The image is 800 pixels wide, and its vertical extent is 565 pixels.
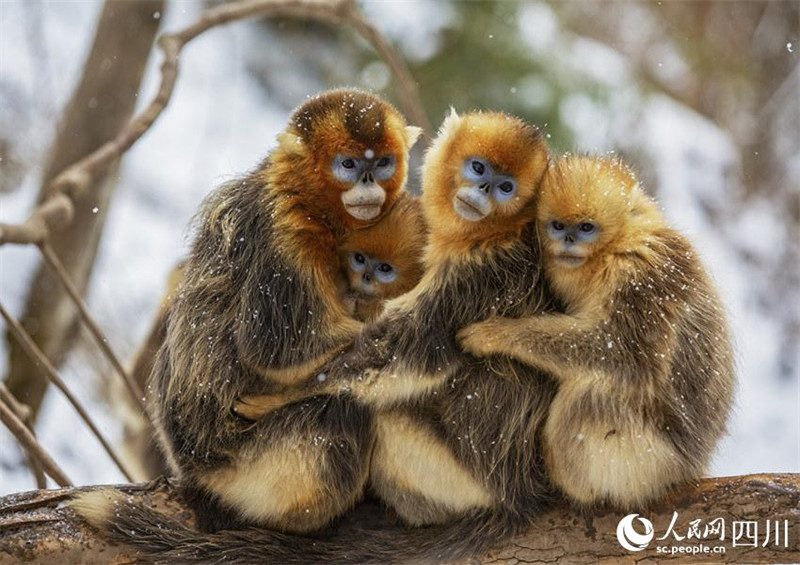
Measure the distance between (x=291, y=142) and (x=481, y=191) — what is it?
2.35ft

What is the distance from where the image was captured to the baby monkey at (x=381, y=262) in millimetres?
3809

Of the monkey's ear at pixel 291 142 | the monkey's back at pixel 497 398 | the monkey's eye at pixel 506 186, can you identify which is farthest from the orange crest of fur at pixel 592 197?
the monkey's ear at pixel 291 142

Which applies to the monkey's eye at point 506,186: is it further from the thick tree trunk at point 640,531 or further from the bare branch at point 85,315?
the bare branch at point 85,315

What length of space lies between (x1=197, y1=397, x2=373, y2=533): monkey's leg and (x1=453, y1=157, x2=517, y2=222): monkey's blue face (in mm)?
717

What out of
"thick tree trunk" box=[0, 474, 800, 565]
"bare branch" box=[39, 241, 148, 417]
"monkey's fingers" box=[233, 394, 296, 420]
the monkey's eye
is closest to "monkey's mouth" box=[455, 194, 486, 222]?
the monkey's eye

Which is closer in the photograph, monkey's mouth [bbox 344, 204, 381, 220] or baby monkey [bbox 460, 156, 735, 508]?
baby monkey [bbox 460, 156, 735, 508]

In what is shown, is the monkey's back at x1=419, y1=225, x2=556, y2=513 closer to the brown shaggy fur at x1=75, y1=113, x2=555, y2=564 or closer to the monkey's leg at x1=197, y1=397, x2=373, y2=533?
the brown shaggy fur at x1=75, y1=113, x2=555, y2=564

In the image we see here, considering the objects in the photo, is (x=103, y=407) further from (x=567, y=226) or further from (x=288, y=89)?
(x=567, y=226)

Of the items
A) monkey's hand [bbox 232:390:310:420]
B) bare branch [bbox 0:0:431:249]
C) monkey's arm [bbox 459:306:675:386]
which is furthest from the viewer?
bare branch [bbox 0:0:431:249]

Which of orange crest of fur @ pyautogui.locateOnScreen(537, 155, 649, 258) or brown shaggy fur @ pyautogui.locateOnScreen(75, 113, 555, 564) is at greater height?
orange crest of fur @ pyautogui.locateOnScreen(537, 155, 649, 258)

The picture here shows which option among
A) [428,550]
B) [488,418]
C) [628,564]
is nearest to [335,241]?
[488,418]

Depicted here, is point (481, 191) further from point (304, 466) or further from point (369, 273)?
point (304, 466)

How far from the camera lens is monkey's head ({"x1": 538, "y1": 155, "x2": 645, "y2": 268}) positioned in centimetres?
349

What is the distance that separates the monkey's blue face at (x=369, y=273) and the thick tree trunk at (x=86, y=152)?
4.02 m
